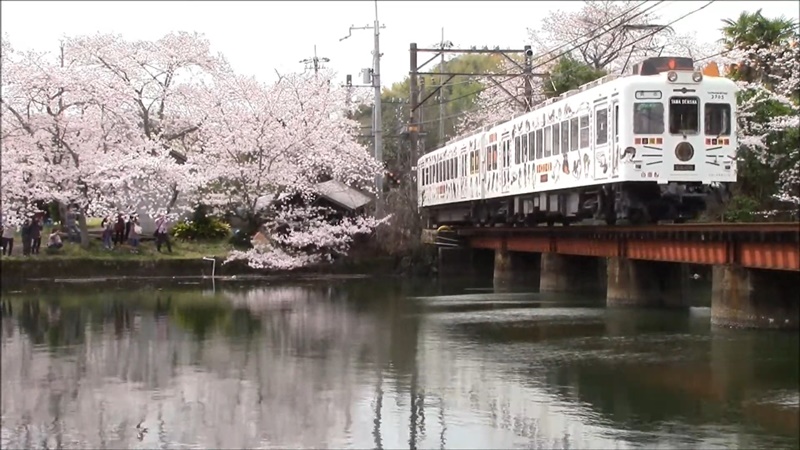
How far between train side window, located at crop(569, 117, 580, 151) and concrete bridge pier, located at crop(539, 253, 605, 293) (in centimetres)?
785

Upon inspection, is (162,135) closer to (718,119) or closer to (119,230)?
(119,230)

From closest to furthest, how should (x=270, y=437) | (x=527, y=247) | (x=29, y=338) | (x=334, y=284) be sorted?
(x=270, y=437) < (x=29, y=338) < (x=527, y=247) < (x=334, y=284)

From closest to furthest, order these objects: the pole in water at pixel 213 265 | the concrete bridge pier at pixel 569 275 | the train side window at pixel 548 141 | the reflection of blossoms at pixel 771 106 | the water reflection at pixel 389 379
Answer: the water reflection at pixel 389 379 → the train side window at pixel 548 141 → the reflection of blossoms at pixel 771 106 → the concrete bridge pier at pixel 569 275 → the pole in water at pixel 213 265

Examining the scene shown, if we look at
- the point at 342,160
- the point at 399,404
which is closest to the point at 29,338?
the point at 399,404

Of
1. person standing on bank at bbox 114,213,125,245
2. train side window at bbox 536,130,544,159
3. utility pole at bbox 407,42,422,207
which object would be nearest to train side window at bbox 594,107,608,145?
train side window at bbox 536,130,544,159

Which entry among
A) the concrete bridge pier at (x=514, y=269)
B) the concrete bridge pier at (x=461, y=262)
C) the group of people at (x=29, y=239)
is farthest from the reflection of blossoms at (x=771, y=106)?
the group of people at (x=29, y=239)

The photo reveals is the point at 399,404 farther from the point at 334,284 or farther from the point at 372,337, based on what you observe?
the point at 334,284

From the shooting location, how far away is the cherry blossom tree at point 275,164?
3500 centimetres

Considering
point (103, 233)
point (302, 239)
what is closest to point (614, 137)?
point (302, 239)

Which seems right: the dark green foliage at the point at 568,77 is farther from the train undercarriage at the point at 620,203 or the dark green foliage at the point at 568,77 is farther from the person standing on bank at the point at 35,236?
the person standing on bank at the point at 35,236

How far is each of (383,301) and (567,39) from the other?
1830 centimetres

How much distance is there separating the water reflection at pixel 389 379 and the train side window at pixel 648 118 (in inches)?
137

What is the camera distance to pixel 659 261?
23.8m

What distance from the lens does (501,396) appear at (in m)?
14.9
